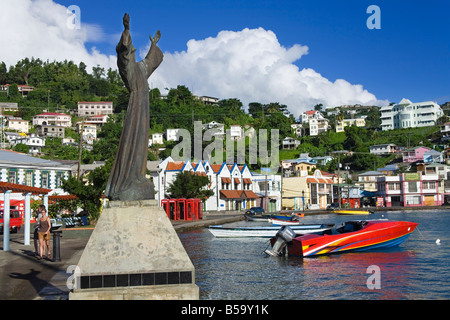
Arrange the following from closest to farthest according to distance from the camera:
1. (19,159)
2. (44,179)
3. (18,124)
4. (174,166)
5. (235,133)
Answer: (19,159), (44,179), (174,166), (235,133), (18,124)

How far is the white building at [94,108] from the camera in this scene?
537 feet

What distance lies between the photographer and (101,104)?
542 feet

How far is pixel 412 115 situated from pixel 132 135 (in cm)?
16079

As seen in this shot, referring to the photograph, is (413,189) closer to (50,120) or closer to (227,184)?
(227,184)

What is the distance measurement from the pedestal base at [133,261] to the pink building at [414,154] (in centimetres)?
11609

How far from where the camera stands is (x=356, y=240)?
23.2 meters

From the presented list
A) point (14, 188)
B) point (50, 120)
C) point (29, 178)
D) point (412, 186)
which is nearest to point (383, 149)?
point (412, 186)

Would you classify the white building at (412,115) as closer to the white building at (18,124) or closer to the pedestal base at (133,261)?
the white building at (18,124)

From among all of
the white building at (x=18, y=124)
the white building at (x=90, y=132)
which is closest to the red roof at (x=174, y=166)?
the white building at (x=90, y=132)

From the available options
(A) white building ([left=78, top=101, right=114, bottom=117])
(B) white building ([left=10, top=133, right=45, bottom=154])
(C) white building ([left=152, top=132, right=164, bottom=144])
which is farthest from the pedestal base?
(A) white building ([left=78, top=101, right=114, bottom=117])
